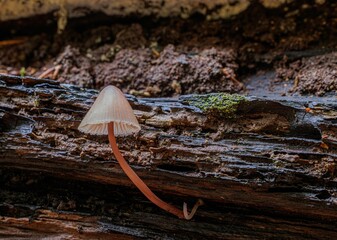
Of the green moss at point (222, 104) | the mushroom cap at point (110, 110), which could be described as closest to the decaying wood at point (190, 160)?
the green moss at point (222, 104)

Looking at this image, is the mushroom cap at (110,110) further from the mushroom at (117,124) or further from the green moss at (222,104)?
the green moss at (222,104)

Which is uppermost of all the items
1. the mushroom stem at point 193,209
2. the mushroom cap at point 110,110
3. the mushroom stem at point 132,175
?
the mushroom cap at point 110,110

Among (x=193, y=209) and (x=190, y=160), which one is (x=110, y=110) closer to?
(x=190, y=160)

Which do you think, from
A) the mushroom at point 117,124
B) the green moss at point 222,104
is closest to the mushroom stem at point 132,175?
the mushroom at point 117,124

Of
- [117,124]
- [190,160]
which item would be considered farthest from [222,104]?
[117,124]

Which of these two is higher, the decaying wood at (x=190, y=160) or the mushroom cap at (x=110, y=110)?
the mushroom cap at (x=110, y=110)

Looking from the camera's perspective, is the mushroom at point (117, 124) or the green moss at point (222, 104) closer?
the mushroom at point (117, 124)
